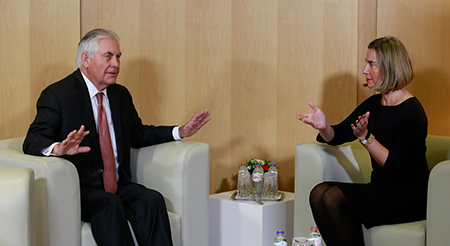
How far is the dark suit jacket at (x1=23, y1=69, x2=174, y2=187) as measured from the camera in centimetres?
224

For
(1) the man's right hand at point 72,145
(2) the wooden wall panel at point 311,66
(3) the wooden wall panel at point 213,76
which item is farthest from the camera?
(3) the wooden wall panel at point 213,76

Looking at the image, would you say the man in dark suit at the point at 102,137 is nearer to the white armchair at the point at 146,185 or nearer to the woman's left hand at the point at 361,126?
the white armchair at the point at 146,185

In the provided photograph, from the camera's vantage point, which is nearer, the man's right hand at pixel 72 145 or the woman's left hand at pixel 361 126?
the man's right hand at pixel 72 145

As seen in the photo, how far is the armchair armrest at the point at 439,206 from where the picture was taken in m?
1.88

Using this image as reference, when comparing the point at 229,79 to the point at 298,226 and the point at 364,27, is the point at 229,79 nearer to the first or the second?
the point at 364,27

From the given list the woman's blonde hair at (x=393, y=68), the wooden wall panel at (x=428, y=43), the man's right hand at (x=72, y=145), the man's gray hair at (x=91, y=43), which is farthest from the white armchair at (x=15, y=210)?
the wooden wall panel at (x=428, y=43)

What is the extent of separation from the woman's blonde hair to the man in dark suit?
1.01m

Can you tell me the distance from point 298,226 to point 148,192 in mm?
920

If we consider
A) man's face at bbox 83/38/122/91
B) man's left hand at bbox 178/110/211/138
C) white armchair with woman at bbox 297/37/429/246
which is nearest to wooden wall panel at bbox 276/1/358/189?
white armchair with woman at bbox 297/37/429/246

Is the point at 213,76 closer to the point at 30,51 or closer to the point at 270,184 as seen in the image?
the point at 270,184

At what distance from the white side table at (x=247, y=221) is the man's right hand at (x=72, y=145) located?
4.04 ft

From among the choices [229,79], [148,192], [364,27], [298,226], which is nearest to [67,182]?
[148,192]

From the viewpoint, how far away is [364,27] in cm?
341

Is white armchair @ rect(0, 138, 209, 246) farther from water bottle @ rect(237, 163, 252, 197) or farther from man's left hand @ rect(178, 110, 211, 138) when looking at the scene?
water bottle @ rect(237, 163, 252, 197)
